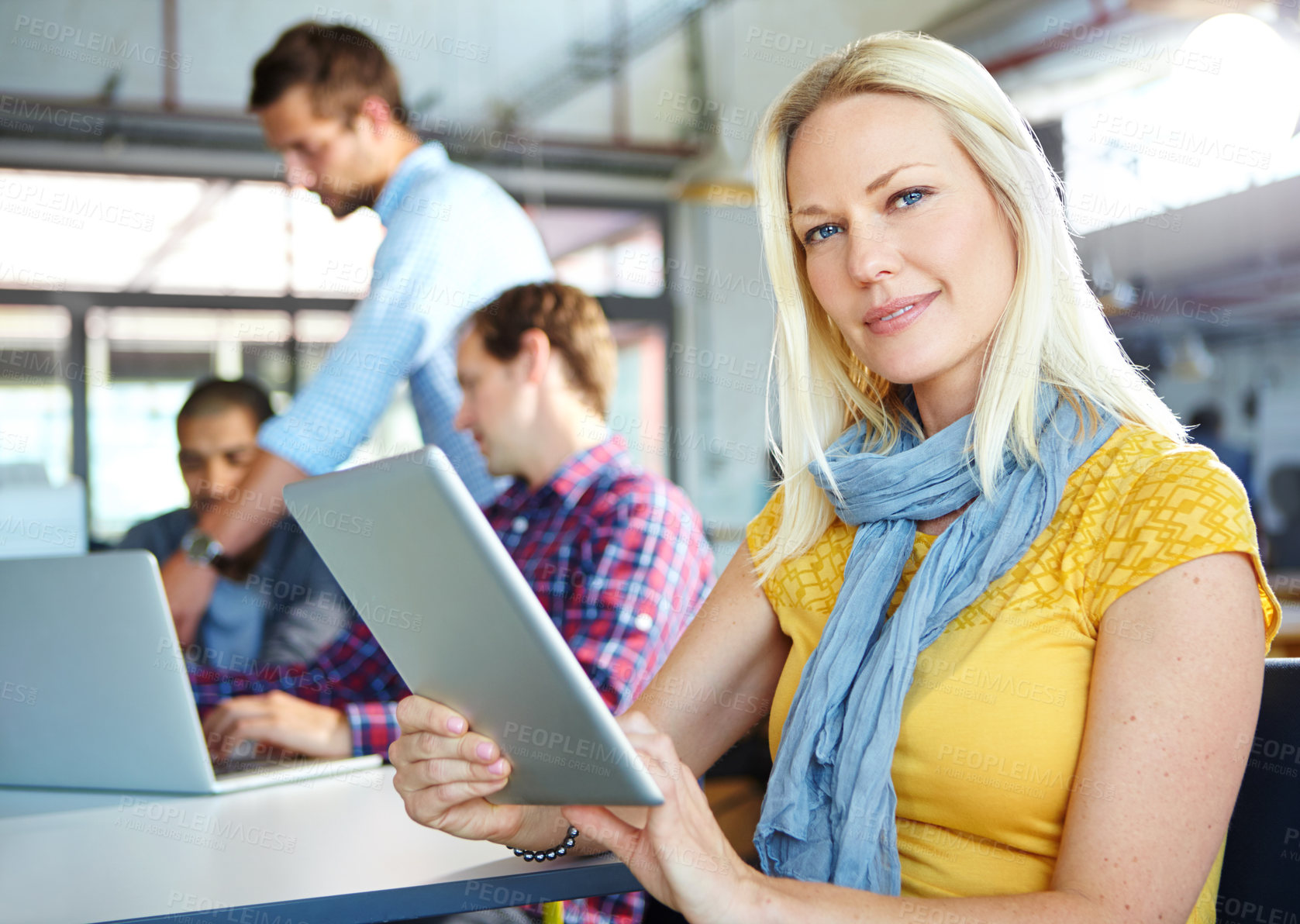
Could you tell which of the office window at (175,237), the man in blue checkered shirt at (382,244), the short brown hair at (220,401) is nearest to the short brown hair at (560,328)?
the man in blue checkered shirt at (382,244)

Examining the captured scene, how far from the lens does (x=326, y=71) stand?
7.53 feet

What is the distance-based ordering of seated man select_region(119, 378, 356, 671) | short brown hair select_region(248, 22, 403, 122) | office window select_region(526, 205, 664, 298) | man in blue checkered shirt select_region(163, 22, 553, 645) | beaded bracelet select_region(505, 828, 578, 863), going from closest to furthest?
beaded bracelet select_region(505, 828, 578, 863) → man in blue checkered shirt select_region(163, 22, 553, 645) → short brown hair select_region(248, 22, 403, 122) → seated man select_region(119, 378, 356, 671) → office window select_region(526, 205, 664, 298)

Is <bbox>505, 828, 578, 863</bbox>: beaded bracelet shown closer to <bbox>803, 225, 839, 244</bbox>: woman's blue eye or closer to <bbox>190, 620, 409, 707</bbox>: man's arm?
<bbox>803, 225, 839, 244</bbox>: woman's blue eye

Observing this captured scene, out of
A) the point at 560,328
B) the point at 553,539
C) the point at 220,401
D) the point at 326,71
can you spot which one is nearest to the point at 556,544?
the point at 553,539

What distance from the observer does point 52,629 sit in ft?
4.50

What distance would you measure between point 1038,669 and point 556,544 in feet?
3.59

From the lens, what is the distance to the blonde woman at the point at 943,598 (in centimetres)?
92

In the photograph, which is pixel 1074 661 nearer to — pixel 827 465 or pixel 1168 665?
pixel 1168 665

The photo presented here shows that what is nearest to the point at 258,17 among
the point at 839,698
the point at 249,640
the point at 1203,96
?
the point at 249,640

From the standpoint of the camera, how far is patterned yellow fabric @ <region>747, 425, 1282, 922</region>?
3.24ft

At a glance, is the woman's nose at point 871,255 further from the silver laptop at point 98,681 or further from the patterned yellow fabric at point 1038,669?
the silver laptop at point 98,681

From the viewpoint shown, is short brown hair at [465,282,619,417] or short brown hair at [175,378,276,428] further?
short brown hair at [175,378,276,428]

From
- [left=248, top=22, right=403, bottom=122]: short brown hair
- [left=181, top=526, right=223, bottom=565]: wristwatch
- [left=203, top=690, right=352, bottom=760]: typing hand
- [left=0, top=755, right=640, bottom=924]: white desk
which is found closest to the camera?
[left=0, top=755, right=640, bottom=924]: white desk

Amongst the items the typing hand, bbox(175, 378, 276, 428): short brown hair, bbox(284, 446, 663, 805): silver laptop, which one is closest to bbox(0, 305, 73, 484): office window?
bbox(175, 378, 276, 428): short brown hair
